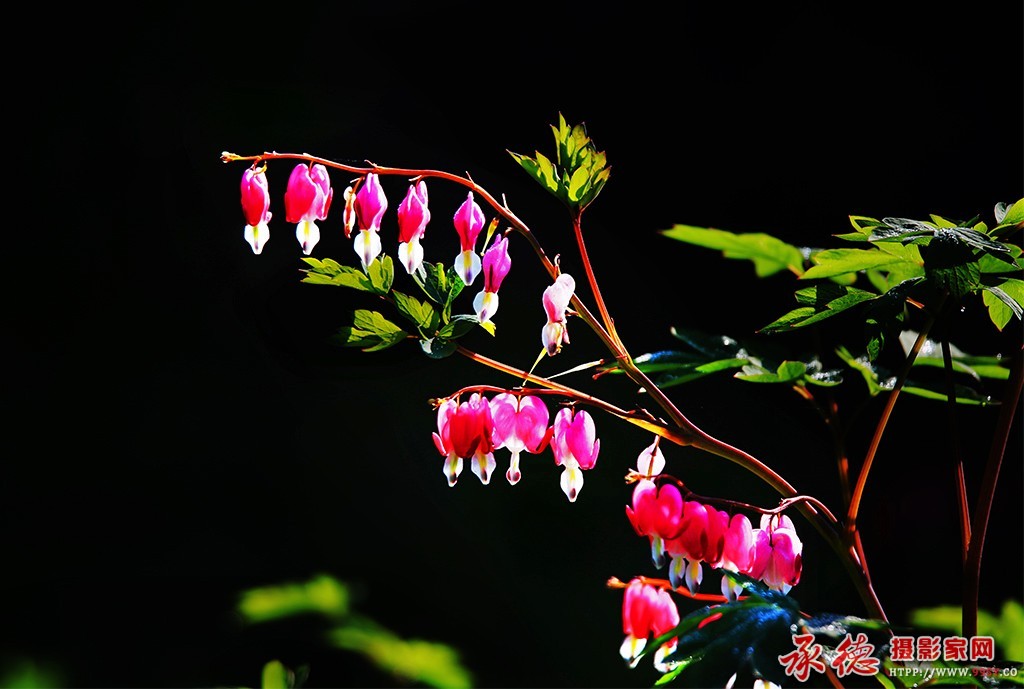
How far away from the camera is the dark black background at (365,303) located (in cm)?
164

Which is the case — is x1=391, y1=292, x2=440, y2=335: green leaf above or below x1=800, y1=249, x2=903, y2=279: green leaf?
below

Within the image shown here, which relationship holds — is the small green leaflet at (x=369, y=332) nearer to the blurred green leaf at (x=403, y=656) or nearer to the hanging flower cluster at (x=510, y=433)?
the hanging flower cluster at (x=510, y=433)

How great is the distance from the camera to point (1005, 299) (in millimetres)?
742

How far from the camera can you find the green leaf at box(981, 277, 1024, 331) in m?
0.74

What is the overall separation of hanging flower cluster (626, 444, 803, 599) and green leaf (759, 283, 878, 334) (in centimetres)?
19

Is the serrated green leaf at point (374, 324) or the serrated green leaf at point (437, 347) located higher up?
the serrated green leaf at point (374, 324)

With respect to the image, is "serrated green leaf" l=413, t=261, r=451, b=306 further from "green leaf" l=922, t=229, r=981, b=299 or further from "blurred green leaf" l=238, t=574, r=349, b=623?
"blurred green leaf" l=238, t=574, r=349, b=623

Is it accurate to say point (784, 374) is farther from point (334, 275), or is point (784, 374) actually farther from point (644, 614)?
point (334, 275)

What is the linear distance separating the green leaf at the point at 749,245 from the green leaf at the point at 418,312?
368mm

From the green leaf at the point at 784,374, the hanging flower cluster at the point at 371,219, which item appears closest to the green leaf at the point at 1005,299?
the green leaf at the point at 784,374

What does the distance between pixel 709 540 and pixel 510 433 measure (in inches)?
8.7

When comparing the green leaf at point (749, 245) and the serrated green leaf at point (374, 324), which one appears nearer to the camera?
the serrated green leaf at point (374, 324)

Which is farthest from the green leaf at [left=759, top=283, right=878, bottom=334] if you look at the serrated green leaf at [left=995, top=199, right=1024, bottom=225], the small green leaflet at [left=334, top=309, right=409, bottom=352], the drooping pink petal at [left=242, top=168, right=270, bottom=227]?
the drooping pink petal at [left=242, top=168, right=270, bottom=227]

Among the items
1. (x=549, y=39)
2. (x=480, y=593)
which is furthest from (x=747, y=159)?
(x=480, y=593)
